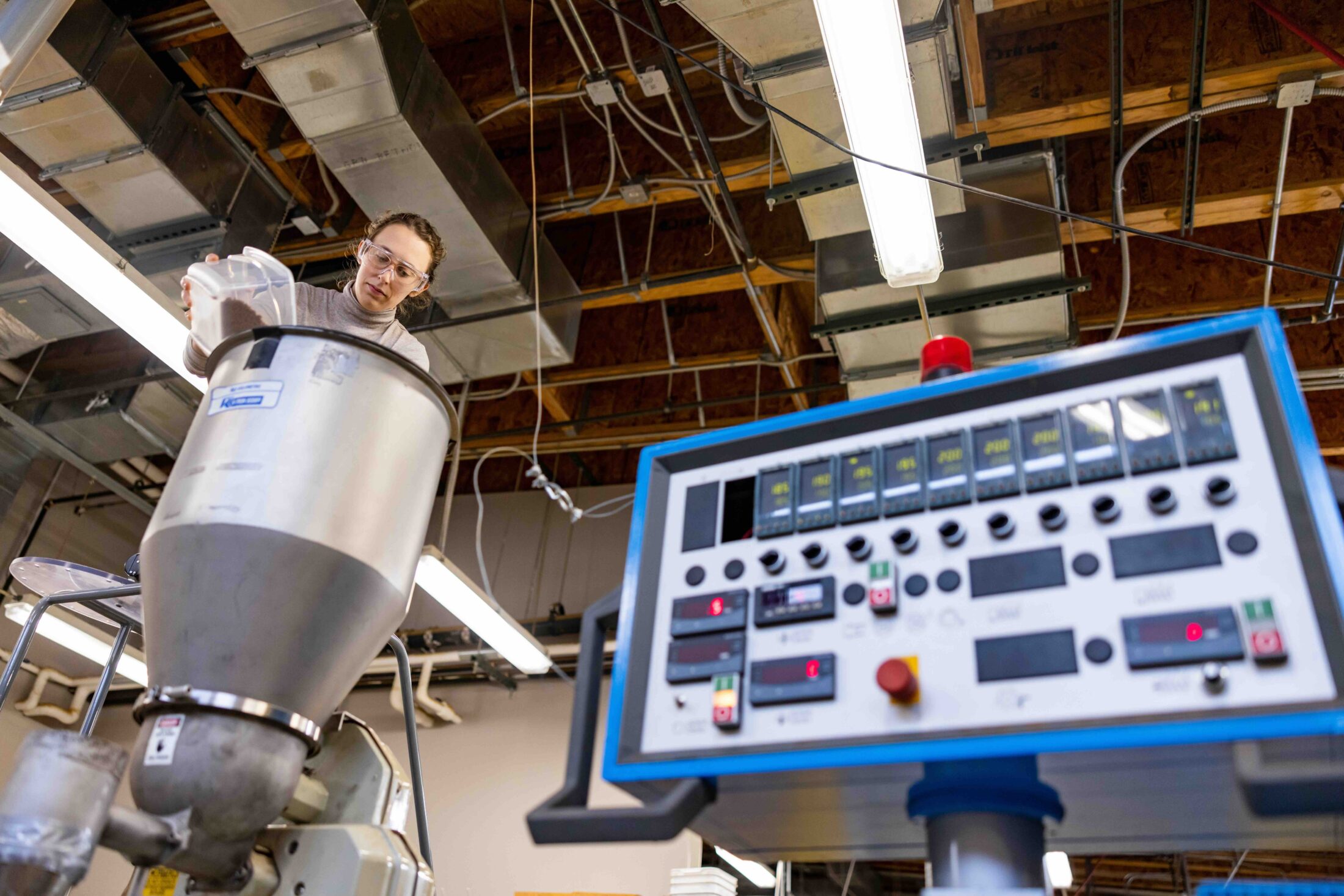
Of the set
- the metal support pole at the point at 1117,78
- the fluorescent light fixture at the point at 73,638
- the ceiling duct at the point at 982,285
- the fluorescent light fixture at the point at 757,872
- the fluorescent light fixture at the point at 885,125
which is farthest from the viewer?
the fluorescent light fixture at the point at 757,872

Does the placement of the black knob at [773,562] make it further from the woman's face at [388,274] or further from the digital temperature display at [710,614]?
the woman's face at [388,274]

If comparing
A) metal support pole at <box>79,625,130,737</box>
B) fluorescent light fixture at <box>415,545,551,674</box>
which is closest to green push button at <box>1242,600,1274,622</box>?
metal support pole at <box>79,625,130,737</box>

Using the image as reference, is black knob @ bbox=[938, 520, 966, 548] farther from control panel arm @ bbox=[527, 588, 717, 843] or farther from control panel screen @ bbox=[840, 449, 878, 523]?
control panel arm @ bbox=[527, 588, 717, 843]

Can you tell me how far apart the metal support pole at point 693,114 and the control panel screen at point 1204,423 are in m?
2.09

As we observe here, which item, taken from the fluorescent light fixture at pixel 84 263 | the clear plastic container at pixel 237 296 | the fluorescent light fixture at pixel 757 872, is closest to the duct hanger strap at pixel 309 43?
the fluorescent light fixture at pixel 84 263

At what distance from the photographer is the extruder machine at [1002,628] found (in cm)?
71

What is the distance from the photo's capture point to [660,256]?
177 inches

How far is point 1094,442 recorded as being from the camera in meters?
0.86

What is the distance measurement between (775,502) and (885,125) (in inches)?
63.0

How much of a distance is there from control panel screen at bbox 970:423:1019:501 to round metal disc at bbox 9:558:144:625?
1.38 meters

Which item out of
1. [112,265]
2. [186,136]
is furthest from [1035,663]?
[186,136]

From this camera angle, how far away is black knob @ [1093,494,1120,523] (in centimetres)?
81

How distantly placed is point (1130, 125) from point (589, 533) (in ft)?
12.5

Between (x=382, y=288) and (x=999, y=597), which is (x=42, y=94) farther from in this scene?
(x=999, y=597)
